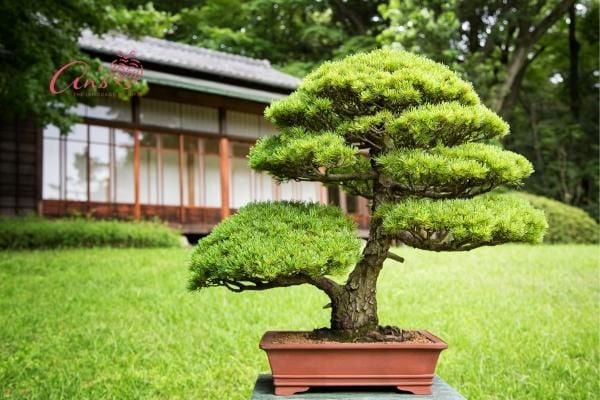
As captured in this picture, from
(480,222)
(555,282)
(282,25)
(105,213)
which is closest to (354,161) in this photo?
(480,222)

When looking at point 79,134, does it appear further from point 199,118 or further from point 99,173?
point 199,118

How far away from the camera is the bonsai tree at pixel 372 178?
2.02 m

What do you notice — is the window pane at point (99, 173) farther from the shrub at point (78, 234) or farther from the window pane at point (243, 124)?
the window pane at point (243, 124)

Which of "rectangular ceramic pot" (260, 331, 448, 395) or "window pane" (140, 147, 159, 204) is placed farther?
"window pane" (140, 147, 159, 204)

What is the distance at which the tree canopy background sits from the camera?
14609 mm

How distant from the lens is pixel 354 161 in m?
2.24

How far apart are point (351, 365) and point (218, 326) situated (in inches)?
115

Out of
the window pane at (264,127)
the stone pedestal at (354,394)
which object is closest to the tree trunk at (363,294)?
the stone pedestal at (354,394)

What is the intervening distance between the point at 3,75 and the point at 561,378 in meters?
6.40

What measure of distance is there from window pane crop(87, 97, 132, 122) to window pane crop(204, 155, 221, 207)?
6.42 feet

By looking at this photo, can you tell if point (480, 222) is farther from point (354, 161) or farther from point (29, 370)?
point (29, 370)

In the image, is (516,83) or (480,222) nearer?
(480,222)

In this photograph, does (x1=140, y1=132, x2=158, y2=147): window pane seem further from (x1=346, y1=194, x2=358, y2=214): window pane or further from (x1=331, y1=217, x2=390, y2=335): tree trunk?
(x1=331, y1=217, x2=390, y2=335): tree trunk

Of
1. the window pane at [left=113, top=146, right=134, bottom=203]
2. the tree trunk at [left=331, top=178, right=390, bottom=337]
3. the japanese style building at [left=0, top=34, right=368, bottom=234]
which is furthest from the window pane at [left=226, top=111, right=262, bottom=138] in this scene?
the tree trunk at [left=331, top=178, right=390, bottom=337]
